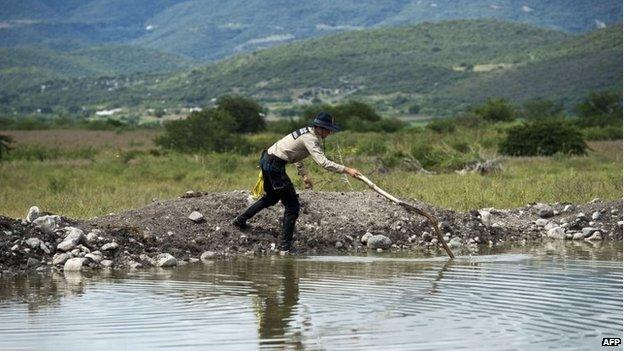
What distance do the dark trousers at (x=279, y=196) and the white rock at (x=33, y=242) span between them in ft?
8.14

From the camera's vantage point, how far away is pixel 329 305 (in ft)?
37.6

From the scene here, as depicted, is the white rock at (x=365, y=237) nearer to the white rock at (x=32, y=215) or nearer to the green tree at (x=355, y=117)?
the white rock at (x=32, y=215)

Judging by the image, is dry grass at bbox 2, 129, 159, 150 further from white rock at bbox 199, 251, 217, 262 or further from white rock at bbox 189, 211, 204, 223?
white rock at bbox 199, 251, 217, 262

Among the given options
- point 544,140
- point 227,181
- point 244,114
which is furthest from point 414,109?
point 227,181

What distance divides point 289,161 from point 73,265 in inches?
103

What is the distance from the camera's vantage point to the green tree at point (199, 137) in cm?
4147

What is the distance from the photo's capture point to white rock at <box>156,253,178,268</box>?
1437cm

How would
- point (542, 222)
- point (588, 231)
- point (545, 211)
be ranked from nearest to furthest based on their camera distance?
point (588, 231) → point (542, 222) → point (545, 211)

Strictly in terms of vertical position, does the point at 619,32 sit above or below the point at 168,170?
above

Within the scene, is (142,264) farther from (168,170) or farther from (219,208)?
(168,170)

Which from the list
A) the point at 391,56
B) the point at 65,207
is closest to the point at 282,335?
the point at 65,207

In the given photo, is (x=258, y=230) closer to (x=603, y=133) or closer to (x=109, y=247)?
(x=109, y=247)

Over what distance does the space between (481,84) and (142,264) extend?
100m

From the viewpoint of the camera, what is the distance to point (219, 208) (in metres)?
16.2
